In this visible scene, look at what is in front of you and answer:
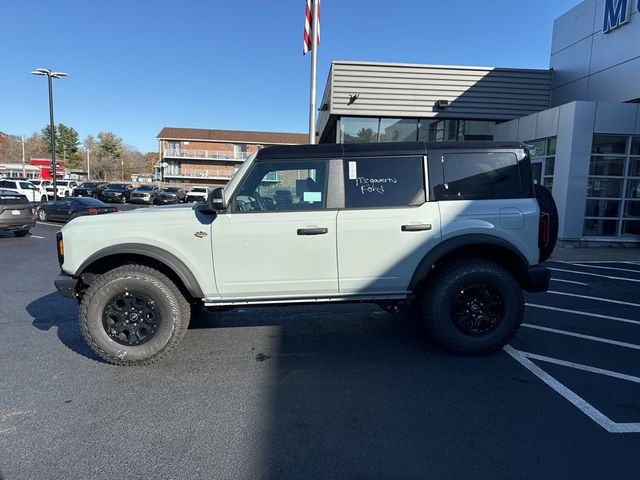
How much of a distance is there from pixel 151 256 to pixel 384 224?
7.16 feet

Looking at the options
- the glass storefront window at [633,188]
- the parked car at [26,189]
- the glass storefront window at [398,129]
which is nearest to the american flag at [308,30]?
the glass storefront window at [398,129]

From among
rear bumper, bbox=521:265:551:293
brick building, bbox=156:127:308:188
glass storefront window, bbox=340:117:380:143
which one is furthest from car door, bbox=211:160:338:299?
brick building, bbox=156:127:308:188

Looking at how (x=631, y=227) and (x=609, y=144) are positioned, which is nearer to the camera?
(x=609, y=144)

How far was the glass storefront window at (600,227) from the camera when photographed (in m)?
11.6

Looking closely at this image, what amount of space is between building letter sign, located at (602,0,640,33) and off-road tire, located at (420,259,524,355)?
1185 centimetres

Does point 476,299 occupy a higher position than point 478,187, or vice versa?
point 478,187

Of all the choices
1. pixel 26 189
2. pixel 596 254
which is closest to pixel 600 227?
pixel 596 254

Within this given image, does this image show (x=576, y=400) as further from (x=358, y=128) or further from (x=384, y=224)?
(x=358, y=128)

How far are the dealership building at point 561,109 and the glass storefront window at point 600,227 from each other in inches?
1.1

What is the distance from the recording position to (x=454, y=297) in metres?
4.08

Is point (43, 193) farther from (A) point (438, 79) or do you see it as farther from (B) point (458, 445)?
(B) point (458, 445)

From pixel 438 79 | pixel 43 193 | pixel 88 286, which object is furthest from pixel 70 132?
pixel 88 286

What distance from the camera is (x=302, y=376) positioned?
12.2 ft

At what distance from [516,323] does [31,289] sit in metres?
7.27
